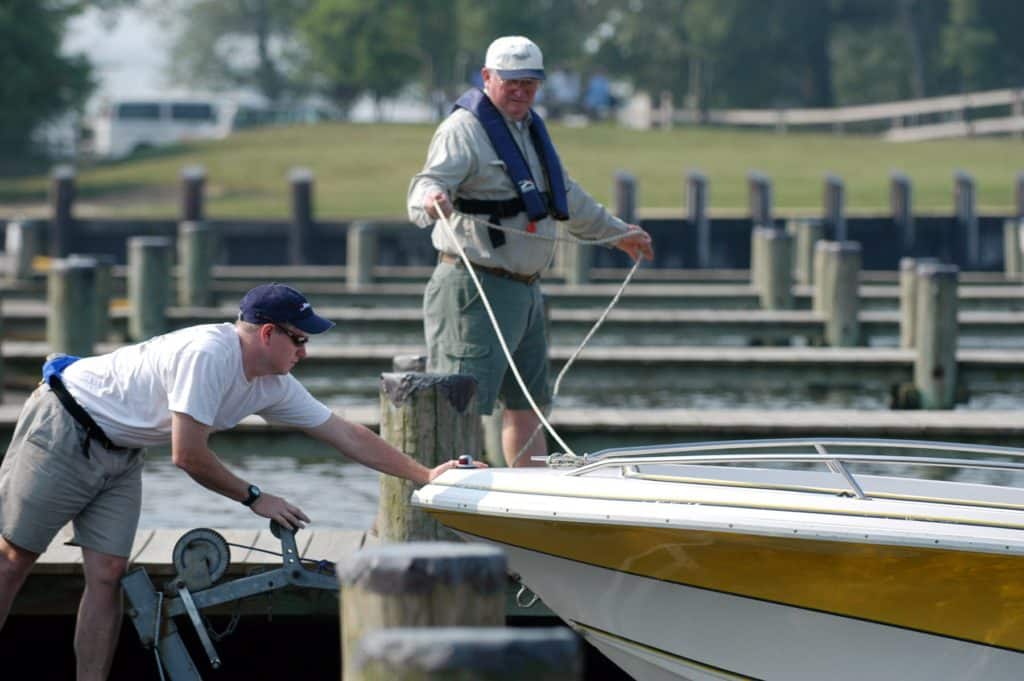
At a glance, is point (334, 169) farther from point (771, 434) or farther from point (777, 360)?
point (771, 434)

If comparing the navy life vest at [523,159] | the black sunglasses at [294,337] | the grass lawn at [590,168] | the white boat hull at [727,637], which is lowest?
the white boat hull at [727,637]

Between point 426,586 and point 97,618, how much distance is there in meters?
2.19

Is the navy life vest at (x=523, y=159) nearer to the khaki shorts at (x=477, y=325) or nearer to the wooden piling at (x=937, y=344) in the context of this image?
the khaki shorts at (x=477, y=325)

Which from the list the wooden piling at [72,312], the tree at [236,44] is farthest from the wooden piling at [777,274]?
the tree at [236,44]

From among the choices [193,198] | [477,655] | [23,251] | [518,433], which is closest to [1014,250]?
[193,198]

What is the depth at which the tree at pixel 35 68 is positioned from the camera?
39906mm

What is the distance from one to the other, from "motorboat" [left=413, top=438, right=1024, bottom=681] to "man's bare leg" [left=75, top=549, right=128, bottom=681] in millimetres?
1012

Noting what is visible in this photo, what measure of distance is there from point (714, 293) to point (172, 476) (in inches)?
303

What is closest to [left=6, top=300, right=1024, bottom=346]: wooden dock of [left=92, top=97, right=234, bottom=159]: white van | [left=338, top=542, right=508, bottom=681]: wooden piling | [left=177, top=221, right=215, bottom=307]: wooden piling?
[left=177, top=221, right=215, bottom=307]: wooden piling

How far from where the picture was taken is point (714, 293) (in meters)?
17.8

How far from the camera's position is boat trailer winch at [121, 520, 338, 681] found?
570 centimetres

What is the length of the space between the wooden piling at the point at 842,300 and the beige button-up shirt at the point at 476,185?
840cm

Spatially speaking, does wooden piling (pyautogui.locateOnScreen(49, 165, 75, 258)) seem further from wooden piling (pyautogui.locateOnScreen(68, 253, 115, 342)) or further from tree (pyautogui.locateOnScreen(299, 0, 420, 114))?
tree (pyautogui.locateOnScreen(299, 0, 420, 114))

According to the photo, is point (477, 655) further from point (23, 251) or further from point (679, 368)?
point (23, 251)
